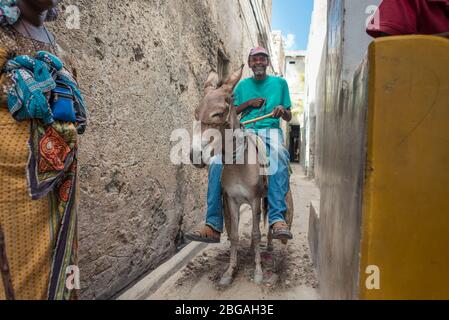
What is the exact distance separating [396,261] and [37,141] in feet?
5.36

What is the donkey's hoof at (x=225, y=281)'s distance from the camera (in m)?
3.00

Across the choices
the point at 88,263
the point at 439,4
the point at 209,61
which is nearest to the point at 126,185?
the point at 88,263

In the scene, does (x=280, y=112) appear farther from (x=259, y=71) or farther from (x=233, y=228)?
(x=233, y=228)

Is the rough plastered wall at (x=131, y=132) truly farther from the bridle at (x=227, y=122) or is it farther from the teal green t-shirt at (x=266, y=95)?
the teal green t-shirt at (x=266, y=95)

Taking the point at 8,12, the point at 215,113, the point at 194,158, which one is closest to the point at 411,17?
the point at 215,113

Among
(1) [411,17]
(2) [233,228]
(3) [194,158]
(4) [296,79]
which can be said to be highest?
(4) [296,79]

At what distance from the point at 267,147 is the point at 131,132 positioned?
1.46 meters

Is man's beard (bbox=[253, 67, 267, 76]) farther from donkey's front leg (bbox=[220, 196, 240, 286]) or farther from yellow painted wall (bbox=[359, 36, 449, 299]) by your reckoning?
yellow painted wall (bbox=[359, 36, 449, 299])

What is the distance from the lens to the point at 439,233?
107 cm

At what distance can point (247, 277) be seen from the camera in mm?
3174

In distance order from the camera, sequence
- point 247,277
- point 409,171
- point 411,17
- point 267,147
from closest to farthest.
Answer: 1. point 409,171
2. point 411,17
3. point 247,277
4. point 267,147

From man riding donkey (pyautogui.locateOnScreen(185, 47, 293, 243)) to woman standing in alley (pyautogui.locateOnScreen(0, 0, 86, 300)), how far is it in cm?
172

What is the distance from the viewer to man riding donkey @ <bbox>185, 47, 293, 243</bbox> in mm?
3137
